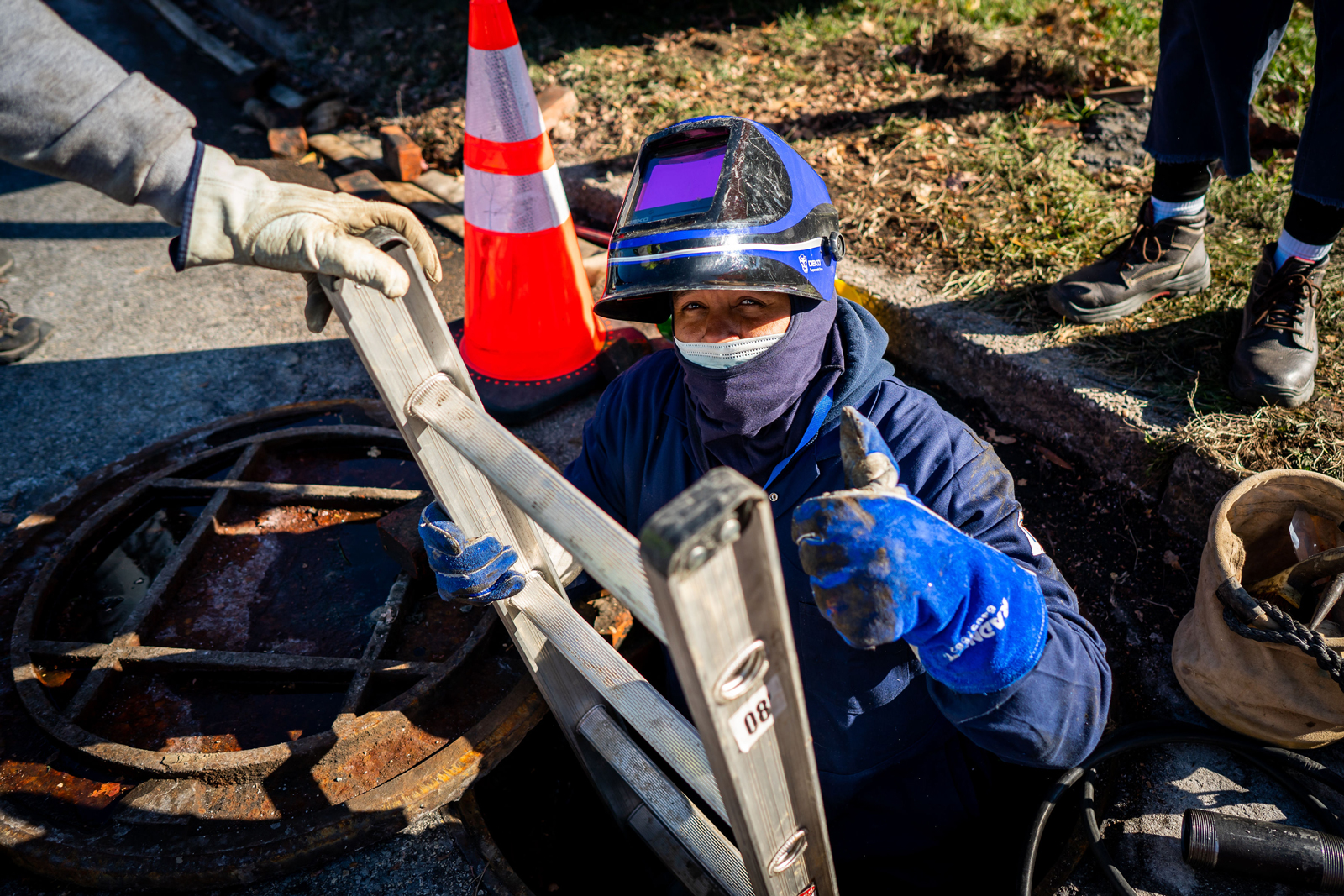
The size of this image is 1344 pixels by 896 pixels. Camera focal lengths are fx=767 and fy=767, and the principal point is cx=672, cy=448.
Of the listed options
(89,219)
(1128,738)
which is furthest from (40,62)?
(89,219)

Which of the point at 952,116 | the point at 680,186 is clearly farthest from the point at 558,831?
the point at 952,116

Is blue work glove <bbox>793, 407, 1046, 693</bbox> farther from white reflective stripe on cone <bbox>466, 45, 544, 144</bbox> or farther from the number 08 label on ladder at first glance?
white reflective stripe on cone <bbox>466, 45, 544, 144</bbox>

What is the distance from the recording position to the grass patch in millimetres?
2984

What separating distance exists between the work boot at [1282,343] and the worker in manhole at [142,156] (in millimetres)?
2701

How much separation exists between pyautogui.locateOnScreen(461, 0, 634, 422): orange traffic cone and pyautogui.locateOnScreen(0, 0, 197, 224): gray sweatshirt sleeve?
1241 mm

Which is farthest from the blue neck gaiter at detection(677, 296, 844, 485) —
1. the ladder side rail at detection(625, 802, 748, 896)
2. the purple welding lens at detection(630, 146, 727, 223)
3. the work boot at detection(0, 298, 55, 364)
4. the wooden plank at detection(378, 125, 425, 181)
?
the wooden plank at detection(378, 125, 425, 181)

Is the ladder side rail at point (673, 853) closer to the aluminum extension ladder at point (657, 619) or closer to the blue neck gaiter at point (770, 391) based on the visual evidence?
the aluminum extension ladder at point (657, 619)

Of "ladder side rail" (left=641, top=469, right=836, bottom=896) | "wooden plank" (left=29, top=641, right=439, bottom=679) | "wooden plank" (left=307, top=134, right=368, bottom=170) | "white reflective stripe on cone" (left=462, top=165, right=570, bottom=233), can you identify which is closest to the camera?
"ladder side rail" (left=641, top=469, right=836, bottom=896)

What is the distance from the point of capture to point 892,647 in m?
1.82

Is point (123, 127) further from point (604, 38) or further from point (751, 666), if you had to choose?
point (604, 38)

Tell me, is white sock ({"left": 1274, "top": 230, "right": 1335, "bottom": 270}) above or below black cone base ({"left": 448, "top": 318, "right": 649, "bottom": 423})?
above

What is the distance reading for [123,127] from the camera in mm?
1865

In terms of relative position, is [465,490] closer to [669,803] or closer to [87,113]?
[669,803]

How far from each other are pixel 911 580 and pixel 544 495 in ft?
2.12
